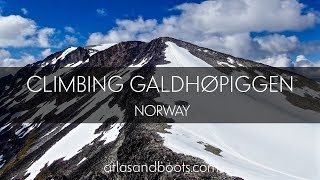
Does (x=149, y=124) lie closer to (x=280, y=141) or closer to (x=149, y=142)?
(x=149, y=142)

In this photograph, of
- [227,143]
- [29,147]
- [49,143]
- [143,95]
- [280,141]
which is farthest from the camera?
[29,147]

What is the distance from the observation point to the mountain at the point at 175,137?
1724 inches

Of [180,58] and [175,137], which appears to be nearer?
[175,137]

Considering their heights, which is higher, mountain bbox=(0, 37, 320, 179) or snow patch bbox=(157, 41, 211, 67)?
snow patch bbox=(157, 41, 211, 67)

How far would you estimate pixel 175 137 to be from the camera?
47250 millimetres

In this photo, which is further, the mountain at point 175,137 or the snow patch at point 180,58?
the snow patch at point 180,58

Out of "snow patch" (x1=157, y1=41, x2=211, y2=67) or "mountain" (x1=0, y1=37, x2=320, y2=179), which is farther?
"snow patch" (x1=157, y1=41, x2=211, y2=67)

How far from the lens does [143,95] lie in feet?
212

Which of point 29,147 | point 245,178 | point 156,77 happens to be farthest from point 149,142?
point 29,147

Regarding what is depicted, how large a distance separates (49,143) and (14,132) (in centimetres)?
4073

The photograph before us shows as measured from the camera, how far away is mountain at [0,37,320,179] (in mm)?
43781

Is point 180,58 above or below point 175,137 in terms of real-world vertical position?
above

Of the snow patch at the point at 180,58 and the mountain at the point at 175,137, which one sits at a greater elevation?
the snow patch at the point at 180,58

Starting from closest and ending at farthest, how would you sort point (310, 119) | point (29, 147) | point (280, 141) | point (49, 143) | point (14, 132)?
point (280, 141)
point (310, 119)
point (49, 143)
point (29, 147)
point (14, 132)
